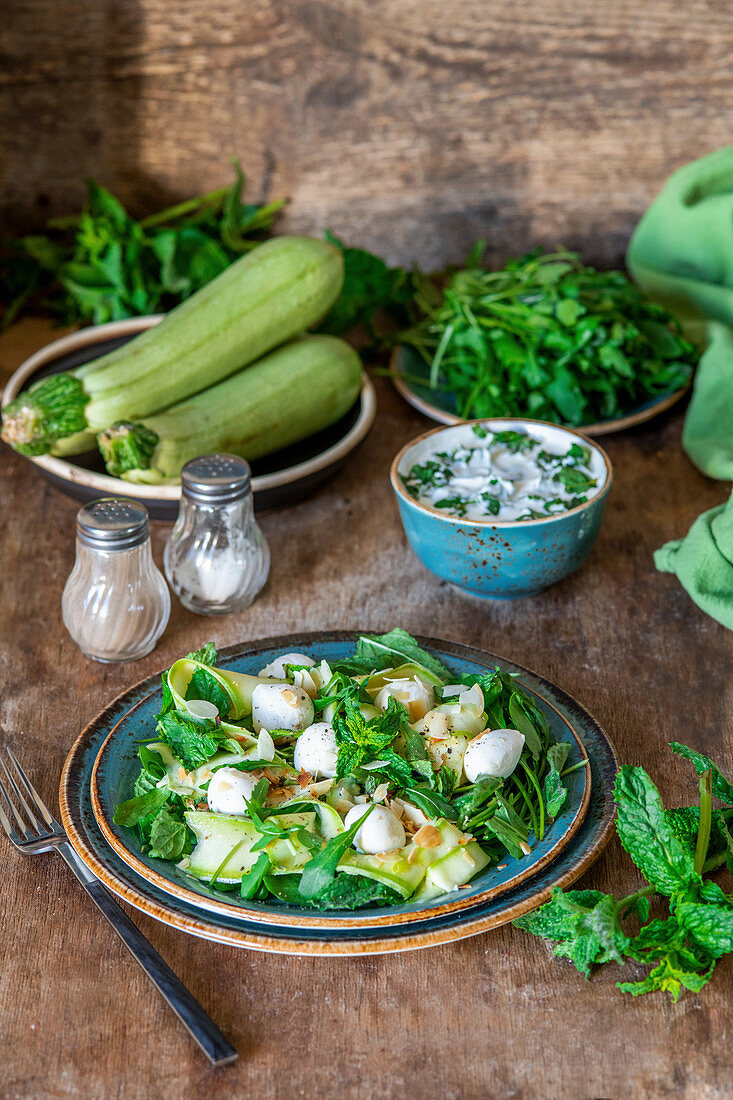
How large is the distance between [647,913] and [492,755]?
15 cm

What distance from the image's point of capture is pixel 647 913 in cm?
72

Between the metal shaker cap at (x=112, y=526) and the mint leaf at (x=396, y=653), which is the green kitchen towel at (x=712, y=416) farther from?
the metal shaker cap at (x=112, y=526)

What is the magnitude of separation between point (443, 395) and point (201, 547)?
22.8 inches

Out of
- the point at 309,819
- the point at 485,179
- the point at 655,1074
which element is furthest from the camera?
the point at 485,179

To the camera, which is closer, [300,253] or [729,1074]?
[729,1074]

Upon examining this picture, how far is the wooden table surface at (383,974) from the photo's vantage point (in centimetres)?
65

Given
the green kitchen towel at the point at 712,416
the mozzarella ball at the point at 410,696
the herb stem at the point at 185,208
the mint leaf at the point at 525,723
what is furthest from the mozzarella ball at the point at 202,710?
the herb stem at the point at 185,208

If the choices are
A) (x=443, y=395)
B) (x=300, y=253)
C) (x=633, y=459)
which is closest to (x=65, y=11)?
(x=300, y=253)

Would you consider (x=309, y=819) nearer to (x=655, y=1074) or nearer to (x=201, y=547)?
(x=655, y=1074)

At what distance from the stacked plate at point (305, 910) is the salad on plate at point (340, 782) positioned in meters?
0.01

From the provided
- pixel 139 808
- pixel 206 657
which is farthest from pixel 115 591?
pixel 139 808

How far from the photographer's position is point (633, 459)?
145 centimetres

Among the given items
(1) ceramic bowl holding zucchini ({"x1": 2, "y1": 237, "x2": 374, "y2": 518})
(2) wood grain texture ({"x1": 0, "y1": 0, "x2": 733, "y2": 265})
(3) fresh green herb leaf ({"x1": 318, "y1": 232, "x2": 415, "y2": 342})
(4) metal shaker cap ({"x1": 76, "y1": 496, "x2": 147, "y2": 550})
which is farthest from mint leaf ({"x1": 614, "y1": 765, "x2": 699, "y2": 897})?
(2) wood grain texture ({"x1": 0, "y1": 0, "x2": 733, "y2": 265})

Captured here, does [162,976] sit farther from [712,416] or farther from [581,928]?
[712,416]
